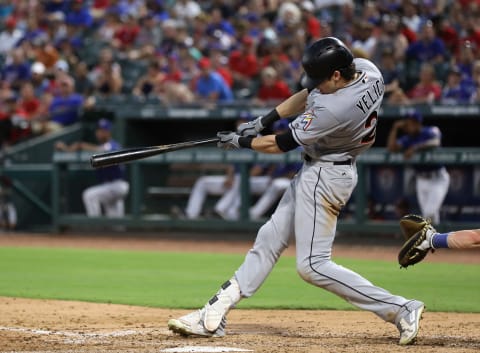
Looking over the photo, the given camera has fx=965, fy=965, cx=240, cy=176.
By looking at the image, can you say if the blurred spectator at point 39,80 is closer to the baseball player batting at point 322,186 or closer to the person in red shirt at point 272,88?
the person in red shirt at point 272,88

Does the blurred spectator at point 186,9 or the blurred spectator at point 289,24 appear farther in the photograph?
the blurred spectator at point 186,9

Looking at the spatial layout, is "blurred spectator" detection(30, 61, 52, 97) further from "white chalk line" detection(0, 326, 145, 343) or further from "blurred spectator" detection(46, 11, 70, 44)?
"white chalk line" detection(0, 326, 145, 343)

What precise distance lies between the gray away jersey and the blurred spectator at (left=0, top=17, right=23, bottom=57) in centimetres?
1495

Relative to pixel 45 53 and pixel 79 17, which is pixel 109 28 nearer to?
pixel 79 17

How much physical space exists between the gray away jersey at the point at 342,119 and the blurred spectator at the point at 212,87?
350 inches

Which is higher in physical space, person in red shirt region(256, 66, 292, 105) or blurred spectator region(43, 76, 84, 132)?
person in red shirt region(256, 66, 292, 105)

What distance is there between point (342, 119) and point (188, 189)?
9.21 m

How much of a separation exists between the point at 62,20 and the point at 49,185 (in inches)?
231

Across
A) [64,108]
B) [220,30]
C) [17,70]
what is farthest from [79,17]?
[64,108]

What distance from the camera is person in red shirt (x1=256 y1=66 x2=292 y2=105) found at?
13961 millimetres

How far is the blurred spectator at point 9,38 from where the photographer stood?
773 inches

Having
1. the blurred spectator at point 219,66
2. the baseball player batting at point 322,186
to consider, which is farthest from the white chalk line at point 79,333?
the blurred spectator at point 219,66

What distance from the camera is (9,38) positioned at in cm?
1980

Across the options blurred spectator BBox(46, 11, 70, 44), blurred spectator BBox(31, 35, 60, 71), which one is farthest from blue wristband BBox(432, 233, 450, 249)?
blurred spectator BBox(46, 11, 70, 44)
